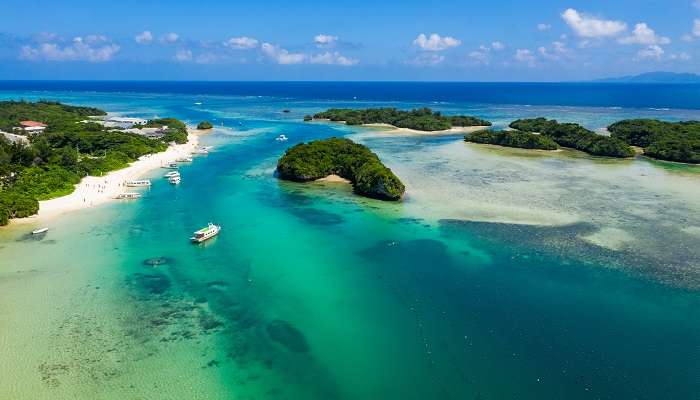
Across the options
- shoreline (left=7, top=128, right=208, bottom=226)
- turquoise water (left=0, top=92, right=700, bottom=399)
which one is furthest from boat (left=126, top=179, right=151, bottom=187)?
turquoise water (left=0, top=92, right=700, bottom=399)

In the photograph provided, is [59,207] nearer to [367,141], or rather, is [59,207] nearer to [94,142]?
[94,142]

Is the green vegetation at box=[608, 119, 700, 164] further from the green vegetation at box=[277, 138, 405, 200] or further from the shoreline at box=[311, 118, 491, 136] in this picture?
the green vegetation at box=[277, 138, 405, 200]

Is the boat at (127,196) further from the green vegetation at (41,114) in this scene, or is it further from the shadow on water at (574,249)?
the green vegetation at (41,114)

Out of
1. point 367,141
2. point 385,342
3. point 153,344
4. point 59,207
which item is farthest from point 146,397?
point 367,141

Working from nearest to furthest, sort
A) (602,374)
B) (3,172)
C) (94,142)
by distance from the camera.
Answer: (602,374)
(3,172)
(94,142)

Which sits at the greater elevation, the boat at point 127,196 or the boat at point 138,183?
the boat at point 138,183

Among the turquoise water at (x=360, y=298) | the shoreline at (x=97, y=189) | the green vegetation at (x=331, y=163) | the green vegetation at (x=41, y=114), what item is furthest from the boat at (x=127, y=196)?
the green vegetation at (x=41, y=114)

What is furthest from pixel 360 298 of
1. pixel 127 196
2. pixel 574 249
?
pixel 127 196
